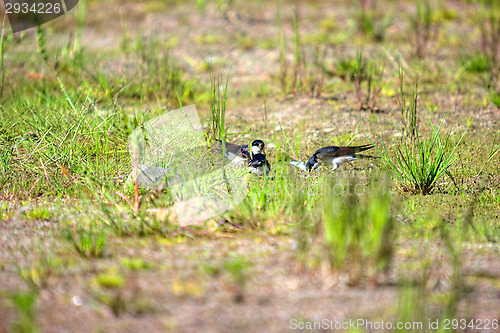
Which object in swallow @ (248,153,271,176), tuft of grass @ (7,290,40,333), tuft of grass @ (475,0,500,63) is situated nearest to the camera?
tuft of grass @ (7,290,40,333)

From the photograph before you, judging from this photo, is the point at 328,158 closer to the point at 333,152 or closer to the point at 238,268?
the point at 333,152

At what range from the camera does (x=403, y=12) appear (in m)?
7.46

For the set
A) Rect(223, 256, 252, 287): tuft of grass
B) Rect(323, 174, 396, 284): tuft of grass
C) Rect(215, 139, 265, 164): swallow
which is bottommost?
Rect(223, 256, 252, 287): tuft of grass

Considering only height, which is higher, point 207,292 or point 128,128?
point 128,128

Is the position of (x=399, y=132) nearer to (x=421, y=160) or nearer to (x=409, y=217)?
(x=421, y=160)

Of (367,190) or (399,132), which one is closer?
(367,190)

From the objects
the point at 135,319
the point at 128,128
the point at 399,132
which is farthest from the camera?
the point at 399,132

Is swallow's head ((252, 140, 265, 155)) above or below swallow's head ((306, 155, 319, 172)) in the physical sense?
above

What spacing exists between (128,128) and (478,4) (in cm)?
587

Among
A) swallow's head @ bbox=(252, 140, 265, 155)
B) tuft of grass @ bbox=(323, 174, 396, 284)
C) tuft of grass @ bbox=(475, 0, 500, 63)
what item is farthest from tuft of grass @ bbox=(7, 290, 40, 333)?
tuft of grass @ bbox=(475, 0, 500, 63)

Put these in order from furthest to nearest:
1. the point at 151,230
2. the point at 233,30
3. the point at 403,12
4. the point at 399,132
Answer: the point at 403,12 → the point at 233,30 → the point at 399,132 → the point at 151,230

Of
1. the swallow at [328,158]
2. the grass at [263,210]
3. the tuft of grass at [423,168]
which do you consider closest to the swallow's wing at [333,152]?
the swallow at [328,158]

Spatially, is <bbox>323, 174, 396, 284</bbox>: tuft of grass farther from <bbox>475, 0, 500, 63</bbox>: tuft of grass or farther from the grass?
<bbox>475, 0, 500, 63</bbox>: tuft of grass

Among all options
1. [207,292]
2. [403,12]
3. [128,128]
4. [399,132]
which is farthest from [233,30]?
[207,292]
